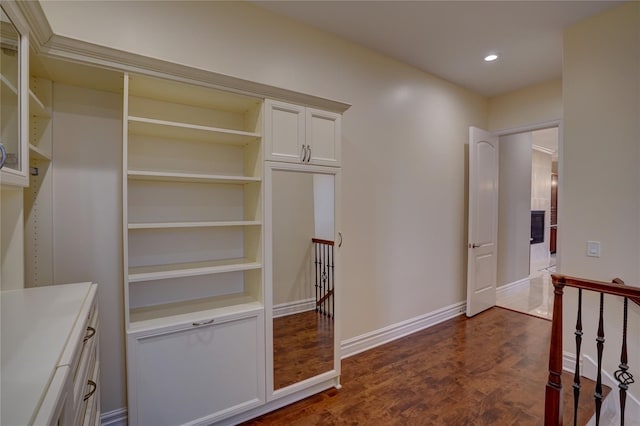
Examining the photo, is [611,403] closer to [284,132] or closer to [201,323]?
[201,323]

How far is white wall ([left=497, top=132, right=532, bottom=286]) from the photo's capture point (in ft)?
16.0

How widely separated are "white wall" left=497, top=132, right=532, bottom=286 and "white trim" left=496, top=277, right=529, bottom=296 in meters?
0.05

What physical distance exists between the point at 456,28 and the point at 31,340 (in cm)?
344

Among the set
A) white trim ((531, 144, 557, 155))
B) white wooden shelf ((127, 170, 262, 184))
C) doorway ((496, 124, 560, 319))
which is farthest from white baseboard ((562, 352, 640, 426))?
white trim ((531, 144, 557, 155))

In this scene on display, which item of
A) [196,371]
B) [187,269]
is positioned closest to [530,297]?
[196,371]

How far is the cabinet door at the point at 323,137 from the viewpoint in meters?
2.24

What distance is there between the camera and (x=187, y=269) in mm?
1938

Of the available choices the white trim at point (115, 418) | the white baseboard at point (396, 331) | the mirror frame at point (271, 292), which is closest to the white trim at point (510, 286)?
the white baseboard at point (396, 331)

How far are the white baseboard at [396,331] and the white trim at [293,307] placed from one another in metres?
0.76

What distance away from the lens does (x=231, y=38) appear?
7.58 feet

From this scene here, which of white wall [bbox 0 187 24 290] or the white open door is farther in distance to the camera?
the white open door

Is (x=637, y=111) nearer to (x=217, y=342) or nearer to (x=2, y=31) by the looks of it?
(x=217, y=342)

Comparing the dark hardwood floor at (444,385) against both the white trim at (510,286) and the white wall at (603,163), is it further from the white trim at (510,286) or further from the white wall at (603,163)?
the white trim at (510,286)

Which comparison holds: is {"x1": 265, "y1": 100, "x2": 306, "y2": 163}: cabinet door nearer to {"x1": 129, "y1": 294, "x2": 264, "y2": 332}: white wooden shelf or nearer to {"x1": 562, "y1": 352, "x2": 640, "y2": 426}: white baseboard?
{"x1": 129, "y1": 294, "x2": 264, "y2": 332}: white wooden shelf
